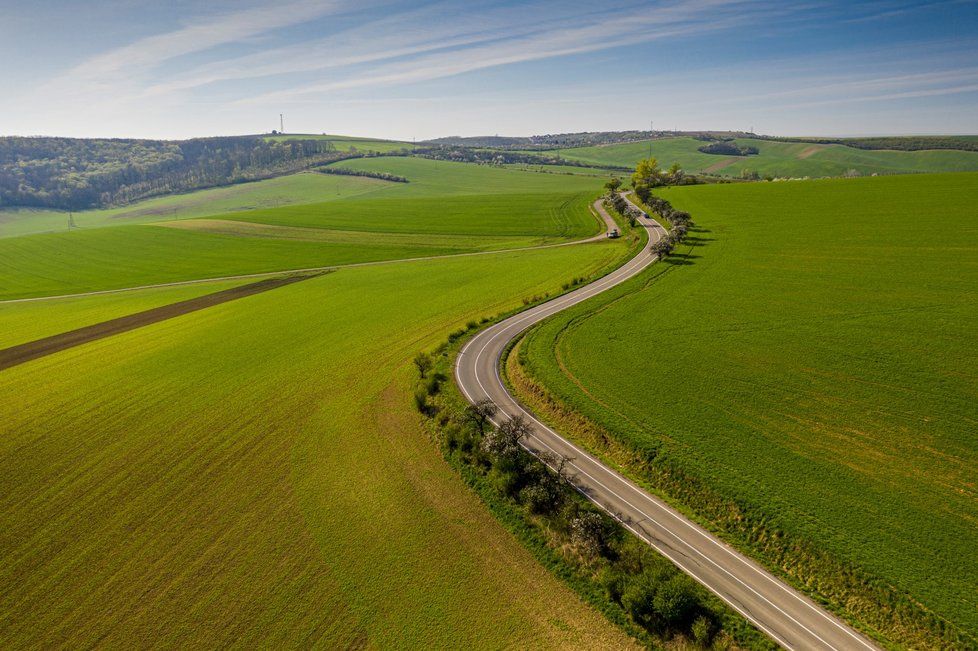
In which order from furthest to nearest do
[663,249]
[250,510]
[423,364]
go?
[663,249] → [423,364] → [250,510]

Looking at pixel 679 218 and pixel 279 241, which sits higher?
pixel 679 218

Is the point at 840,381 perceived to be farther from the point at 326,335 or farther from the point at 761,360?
the point at 326,335

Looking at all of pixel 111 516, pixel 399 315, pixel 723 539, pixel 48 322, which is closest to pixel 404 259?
pixel 399 315

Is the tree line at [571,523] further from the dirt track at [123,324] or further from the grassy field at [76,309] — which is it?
the grassy field at [76,309]

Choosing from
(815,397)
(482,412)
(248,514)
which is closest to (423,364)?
(482,412)

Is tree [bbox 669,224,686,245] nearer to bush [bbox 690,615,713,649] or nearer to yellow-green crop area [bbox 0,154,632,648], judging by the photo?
yellow-green crop area [bbox 0,154,632,648]

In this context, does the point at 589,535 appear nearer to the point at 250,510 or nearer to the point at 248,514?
the point at 248,514
